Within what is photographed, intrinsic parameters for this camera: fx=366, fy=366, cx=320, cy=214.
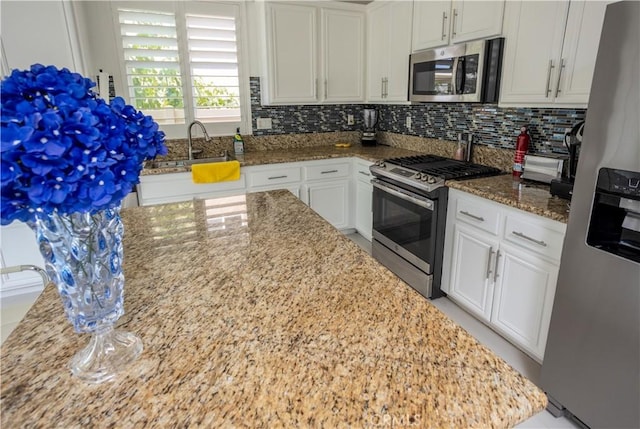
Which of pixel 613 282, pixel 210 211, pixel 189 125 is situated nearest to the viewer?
pixel 613 282

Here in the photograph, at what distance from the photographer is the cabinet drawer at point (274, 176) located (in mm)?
3246

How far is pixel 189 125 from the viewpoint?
3.38 metres

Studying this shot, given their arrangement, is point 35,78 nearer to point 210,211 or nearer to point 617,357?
point 210,211

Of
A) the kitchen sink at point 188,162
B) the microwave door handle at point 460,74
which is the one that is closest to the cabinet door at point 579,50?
the microwave door handle at point 460,74

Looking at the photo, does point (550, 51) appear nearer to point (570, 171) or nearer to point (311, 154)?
point (570, 171)

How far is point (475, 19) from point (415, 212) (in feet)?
4.28

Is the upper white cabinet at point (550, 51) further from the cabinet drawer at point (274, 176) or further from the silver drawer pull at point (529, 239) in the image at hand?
the cabinet drawer at point (274, 176)

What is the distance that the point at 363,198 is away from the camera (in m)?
3.54

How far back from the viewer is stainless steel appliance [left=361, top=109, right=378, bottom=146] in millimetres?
3836

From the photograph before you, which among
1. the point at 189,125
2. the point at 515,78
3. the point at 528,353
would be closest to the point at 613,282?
the point at 528,353

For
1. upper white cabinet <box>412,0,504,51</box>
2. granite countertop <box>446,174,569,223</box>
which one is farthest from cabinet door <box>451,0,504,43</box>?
granite countertop <box>446,174,569,223</box>

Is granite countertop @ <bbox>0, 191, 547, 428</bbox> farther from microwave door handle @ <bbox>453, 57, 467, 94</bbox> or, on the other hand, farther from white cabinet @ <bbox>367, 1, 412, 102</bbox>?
white cabinet @ <bbox>367, 1, 412, 102</bbox>

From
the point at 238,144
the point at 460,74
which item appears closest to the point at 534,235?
the point at 460,74

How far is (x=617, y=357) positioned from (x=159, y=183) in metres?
2.96
